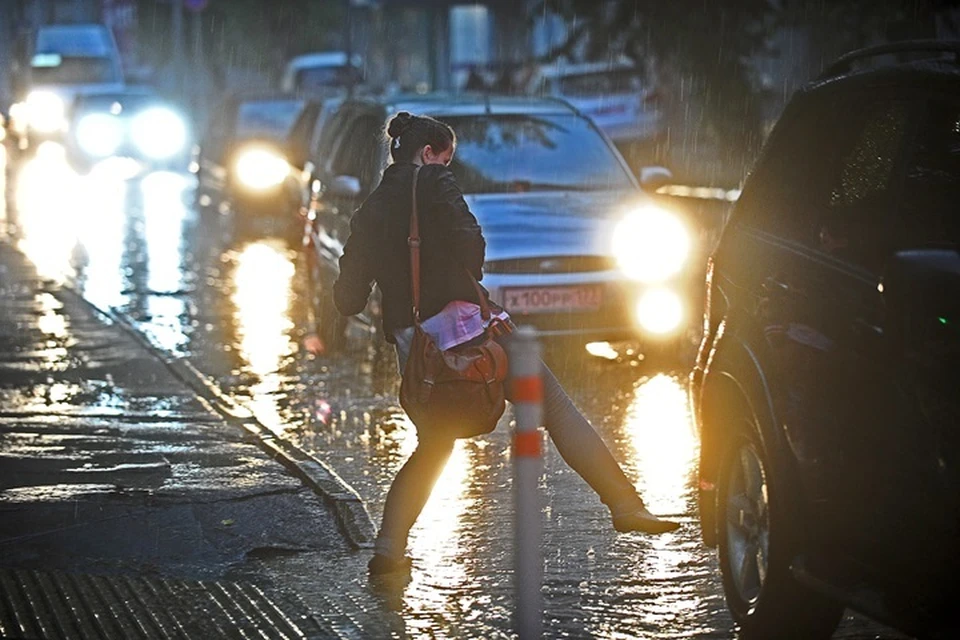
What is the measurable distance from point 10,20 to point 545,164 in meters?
55.7

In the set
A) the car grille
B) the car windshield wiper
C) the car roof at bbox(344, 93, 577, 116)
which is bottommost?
the car grille

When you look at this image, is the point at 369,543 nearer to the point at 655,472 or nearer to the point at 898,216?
the point at 655,472

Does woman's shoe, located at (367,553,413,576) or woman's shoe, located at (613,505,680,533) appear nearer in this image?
woman's shoe, located at (367,553,413,576)

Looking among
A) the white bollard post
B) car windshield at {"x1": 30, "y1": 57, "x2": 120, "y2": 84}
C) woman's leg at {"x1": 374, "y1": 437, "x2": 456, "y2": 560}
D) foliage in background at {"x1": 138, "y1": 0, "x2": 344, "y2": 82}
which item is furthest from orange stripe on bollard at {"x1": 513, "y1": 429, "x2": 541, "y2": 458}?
foliage in background at {"x1": 138, "y1": 0, "x2": 344, "y2": 82}

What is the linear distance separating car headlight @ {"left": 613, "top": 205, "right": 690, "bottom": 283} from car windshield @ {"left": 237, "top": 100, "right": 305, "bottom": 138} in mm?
15150

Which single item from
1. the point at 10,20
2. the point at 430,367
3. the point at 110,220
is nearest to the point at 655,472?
the point at 430,367

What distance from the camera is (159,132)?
35312 millimetres

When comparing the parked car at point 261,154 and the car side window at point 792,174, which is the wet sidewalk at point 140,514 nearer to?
the car side window at point 792,174

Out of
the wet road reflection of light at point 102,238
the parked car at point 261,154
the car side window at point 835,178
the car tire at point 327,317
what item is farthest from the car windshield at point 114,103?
the car side window at point 835,178

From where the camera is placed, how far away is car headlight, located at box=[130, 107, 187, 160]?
35000mm

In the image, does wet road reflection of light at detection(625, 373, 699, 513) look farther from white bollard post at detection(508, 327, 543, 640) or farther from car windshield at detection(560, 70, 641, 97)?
car windshield at detection(560, 70, 641, 97)

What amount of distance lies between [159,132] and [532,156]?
77.2 feet

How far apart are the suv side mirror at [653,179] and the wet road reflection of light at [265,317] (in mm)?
2565

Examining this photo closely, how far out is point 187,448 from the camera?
9.17 m
